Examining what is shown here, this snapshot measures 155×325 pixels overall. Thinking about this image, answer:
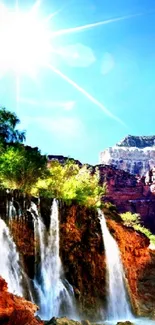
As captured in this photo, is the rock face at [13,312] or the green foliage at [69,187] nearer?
the rock face at [13,312]

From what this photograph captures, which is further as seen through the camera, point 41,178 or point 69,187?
point 41,178

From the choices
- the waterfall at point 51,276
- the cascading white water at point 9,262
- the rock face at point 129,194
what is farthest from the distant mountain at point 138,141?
the cascading white water at point 9,262

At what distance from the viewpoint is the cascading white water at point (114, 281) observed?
27039 millimetres

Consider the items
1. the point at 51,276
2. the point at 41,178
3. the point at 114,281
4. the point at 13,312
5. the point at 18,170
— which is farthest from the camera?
the point at 41,178

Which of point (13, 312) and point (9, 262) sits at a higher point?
point (9, 262)

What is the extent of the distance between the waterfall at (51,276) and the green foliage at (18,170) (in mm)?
3106

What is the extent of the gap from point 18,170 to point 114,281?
9.71 metres

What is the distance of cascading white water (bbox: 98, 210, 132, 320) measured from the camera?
88.7 ft

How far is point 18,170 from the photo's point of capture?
28.4 meters

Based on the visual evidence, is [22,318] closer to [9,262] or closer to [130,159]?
[9,262]

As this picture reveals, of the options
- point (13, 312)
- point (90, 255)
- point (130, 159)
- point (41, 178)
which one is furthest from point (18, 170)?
point (130, 159)

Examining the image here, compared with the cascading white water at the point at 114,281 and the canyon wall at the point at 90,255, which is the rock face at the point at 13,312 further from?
the cascading white water at the point at 114,281

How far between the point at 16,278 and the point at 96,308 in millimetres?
6547

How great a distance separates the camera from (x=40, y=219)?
25672mm
